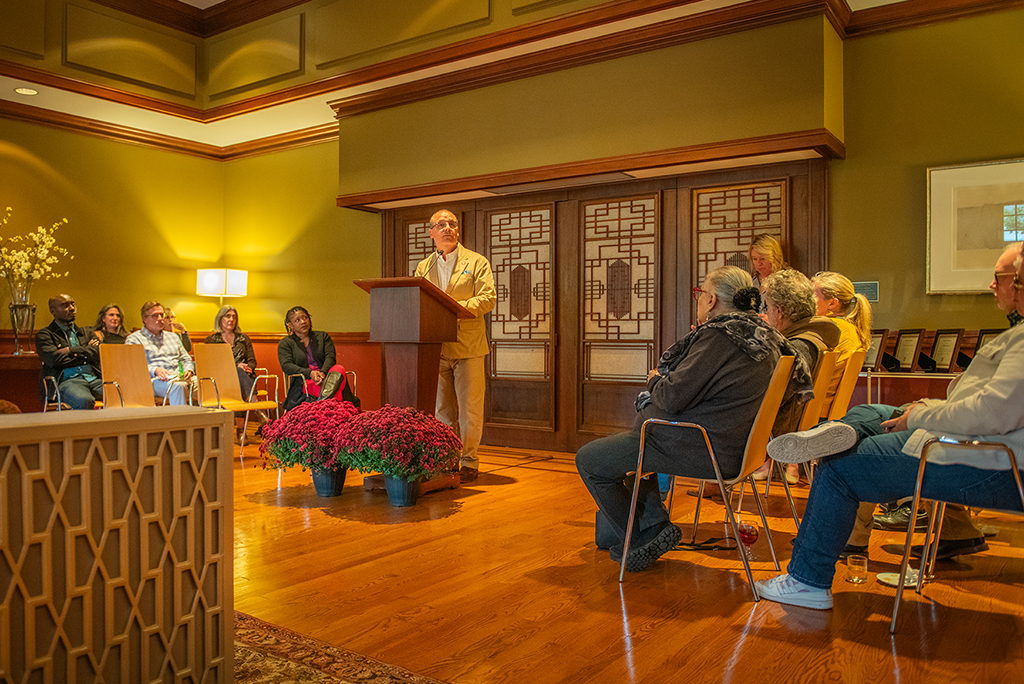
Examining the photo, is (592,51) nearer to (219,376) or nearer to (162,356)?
(219,376)

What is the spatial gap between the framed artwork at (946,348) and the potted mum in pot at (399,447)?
3032mm

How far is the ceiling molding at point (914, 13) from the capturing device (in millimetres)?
5043

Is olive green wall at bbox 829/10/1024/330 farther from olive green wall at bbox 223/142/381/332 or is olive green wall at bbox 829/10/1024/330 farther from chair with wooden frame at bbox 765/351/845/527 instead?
olive green wall at bbox 223/142/381/332

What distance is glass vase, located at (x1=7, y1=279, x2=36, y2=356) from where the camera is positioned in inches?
283

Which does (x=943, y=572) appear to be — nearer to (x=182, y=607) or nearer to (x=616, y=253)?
(x=182, y=607)

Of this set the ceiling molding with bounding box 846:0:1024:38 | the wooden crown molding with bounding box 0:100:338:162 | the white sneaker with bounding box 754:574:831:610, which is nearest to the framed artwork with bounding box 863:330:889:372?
the ceiling molding with bounding box 846:0:1024:38

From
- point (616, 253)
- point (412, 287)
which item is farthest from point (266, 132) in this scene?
point (412, 287)

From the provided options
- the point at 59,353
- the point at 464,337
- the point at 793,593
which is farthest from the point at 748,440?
the point at 59,353

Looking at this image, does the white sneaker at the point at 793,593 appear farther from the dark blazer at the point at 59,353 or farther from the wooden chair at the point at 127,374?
the dark blazer at the point at 59,353

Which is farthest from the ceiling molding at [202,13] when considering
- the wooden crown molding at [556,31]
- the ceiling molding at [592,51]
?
the ceiling molding at [592,51]

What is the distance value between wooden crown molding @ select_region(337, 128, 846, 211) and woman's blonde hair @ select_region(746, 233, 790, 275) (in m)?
0.58

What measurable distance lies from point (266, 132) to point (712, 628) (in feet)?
24.6

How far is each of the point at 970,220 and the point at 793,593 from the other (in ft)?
11.3

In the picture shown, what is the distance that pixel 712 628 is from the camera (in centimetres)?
254
